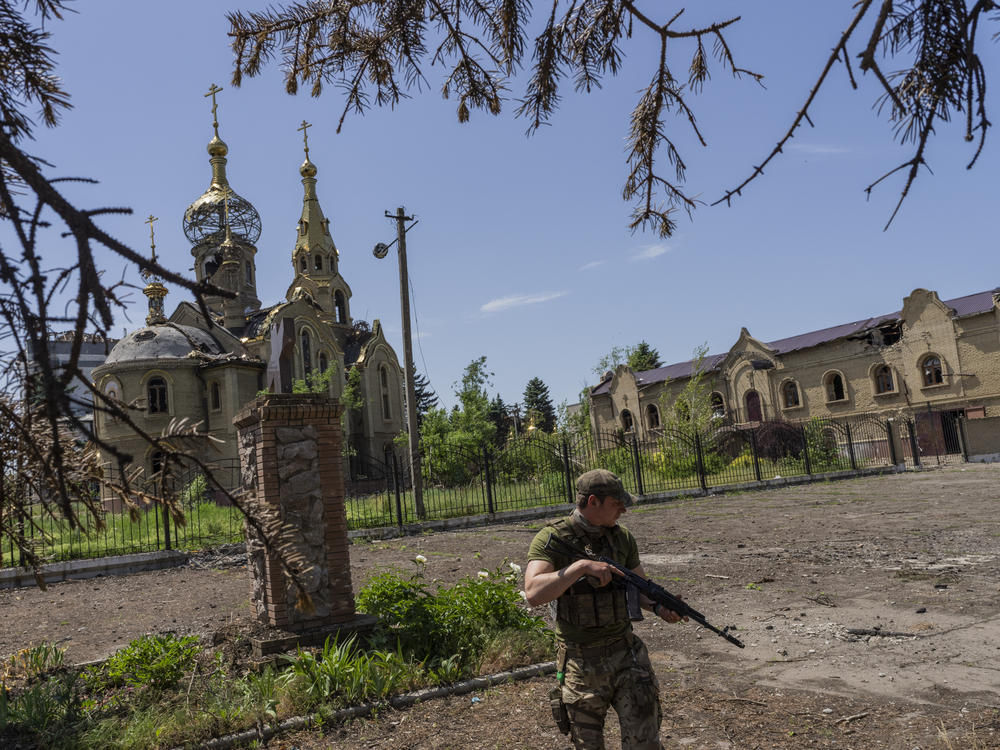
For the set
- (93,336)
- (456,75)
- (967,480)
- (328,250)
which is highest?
(328,250)

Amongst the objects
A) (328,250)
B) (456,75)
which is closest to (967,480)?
(456,75)

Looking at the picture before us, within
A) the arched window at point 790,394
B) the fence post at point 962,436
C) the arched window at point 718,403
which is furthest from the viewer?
the arched window at point 718,403

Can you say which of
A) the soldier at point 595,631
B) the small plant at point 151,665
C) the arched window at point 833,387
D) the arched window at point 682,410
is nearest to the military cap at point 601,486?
the soldier at point 595,631

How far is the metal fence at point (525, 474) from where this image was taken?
14555 mm

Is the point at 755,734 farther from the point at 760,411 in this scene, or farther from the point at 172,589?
the point at 760,411

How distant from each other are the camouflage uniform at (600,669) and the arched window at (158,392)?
31.9 metres

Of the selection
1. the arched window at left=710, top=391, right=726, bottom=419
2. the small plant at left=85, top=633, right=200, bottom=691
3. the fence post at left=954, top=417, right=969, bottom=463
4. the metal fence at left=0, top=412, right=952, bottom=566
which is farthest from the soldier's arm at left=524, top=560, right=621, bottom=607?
the arched window at left=710, top=391, right=726, bottom=419

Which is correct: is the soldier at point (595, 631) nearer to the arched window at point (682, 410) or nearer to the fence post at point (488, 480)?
the fence post at point (488, 480)

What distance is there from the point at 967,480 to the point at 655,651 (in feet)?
60.6

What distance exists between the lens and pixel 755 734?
3969mm

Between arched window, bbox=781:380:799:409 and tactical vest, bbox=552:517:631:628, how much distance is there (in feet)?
124

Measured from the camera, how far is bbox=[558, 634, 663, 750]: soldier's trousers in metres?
3.22

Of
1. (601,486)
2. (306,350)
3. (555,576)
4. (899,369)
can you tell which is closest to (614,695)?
(555,576)

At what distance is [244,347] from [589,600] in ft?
114
